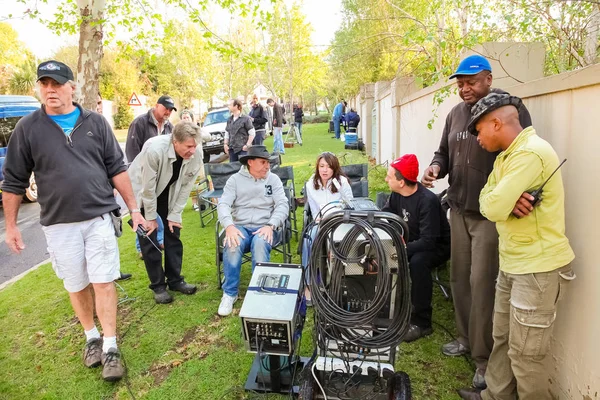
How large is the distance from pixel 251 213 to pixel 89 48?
8.14 ft

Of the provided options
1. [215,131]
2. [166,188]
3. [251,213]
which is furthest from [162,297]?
[215,131]

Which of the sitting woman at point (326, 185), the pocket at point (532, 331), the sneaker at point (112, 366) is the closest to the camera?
the pocket at point (532, 331)

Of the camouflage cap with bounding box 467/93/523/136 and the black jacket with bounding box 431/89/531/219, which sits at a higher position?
the camouflage cap with bounding box 467/93/523/136

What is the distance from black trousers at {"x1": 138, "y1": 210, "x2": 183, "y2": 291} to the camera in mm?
3943

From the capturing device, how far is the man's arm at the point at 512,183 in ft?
6.15

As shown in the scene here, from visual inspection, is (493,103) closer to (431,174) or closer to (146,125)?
(431,174)

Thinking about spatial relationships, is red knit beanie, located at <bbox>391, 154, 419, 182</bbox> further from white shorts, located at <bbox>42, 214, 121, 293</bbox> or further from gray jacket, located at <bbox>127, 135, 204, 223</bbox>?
white shorts, located at <bbox>42, 214, 121, 293</bbox>

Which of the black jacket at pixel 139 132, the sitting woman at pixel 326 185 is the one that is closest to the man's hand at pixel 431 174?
the sitting woman at pixel 326 185

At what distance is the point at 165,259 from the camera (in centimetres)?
414

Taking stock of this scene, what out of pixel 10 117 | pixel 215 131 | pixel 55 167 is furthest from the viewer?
pixel 215 131

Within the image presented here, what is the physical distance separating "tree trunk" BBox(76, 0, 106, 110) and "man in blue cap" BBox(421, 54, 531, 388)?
11.7 ft

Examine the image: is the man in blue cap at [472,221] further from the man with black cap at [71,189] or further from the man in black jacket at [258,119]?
the man in black jacket at [258,119]

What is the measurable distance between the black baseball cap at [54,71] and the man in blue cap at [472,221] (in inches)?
103

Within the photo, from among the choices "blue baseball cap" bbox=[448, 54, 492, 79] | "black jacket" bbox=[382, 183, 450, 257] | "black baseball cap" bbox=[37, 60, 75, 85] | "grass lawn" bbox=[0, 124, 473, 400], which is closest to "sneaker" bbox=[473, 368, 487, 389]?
"grass lawn" bbox=[0, 124, 473, 400]
